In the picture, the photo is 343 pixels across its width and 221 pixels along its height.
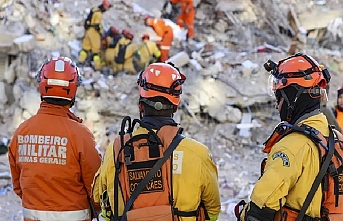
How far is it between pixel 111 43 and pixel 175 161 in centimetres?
793

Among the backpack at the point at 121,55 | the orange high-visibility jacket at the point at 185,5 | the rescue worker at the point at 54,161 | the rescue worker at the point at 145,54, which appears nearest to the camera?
the rescue worker at the point at 54,161

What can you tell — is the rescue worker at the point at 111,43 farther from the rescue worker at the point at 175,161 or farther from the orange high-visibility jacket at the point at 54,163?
the rescue worker at the point at 175,161

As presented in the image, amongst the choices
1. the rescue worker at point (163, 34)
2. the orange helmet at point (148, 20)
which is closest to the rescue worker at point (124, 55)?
the rescue worker at point (163, 34)

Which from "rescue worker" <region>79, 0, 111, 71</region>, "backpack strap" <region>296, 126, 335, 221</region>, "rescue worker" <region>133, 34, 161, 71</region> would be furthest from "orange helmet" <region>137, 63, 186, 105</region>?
"rescue worker" <region>79, 0, 111, 71</region>

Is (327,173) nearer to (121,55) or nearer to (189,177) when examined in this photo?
(189,177)

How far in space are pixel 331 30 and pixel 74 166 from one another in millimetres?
12412

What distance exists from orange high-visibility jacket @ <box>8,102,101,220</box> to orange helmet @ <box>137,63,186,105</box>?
22.8 inches

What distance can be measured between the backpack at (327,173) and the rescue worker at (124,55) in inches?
302

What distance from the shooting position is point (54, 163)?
10.4ft

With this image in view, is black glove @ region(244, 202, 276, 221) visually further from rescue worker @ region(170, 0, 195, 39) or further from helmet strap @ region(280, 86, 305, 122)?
rescue worker @ region(170, 0, 195, 39)

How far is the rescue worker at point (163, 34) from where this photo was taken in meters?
11.0

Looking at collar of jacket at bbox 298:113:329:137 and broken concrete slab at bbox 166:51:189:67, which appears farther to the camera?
broken concrete slab at bbox 166:51:189:67

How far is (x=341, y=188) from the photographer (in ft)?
9.04

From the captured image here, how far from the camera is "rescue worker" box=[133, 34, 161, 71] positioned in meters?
10.4
